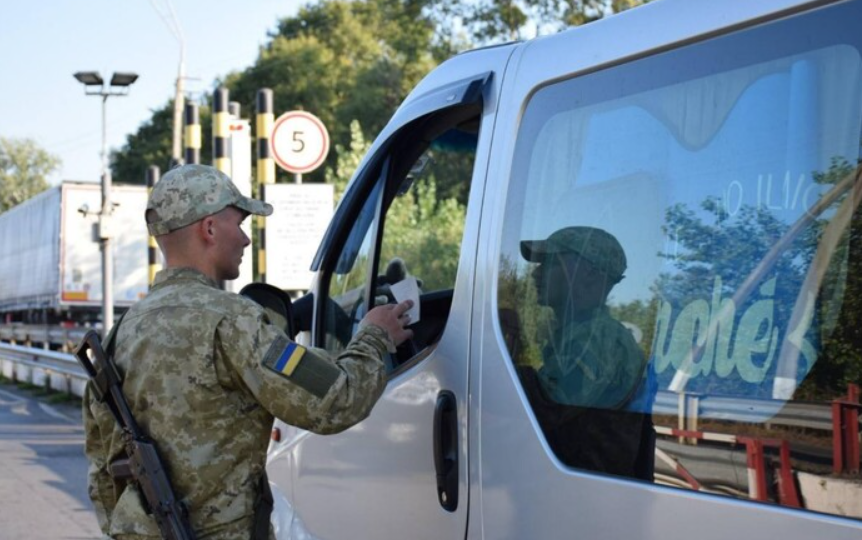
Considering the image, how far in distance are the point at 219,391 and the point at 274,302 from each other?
550 millimetres

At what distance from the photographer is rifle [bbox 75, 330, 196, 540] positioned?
258 centimetres

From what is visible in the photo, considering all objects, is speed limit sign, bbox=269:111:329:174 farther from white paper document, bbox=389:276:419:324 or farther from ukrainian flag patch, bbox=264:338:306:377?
ukrainian flag patch, bbox=264:338:306:377

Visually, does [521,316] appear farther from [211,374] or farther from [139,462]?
[139,462]

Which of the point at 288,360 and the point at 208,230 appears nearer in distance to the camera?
the point at 288,360

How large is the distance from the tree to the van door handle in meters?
98.5

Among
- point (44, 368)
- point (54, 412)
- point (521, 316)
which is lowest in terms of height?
point (54, 412)

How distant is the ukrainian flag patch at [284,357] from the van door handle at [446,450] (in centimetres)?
40

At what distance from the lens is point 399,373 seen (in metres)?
3.10

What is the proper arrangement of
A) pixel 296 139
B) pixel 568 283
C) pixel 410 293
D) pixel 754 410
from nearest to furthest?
pixel 754 410 → pixel 568 283 → pixel 410 293 → pixel 296 139

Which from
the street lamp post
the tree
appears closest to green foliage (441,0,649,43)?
the street lamp post

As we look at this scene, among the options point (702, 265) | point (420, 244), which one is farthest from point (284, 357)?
point (420, 244)

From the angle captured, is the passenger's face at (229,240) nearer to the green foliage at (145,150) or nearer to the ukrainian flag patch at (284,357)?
the ukrainian flag patch at (284,357)

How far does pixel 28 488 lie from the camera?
8.76 metres

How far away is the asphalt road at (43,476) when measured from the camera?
7.33 meters
